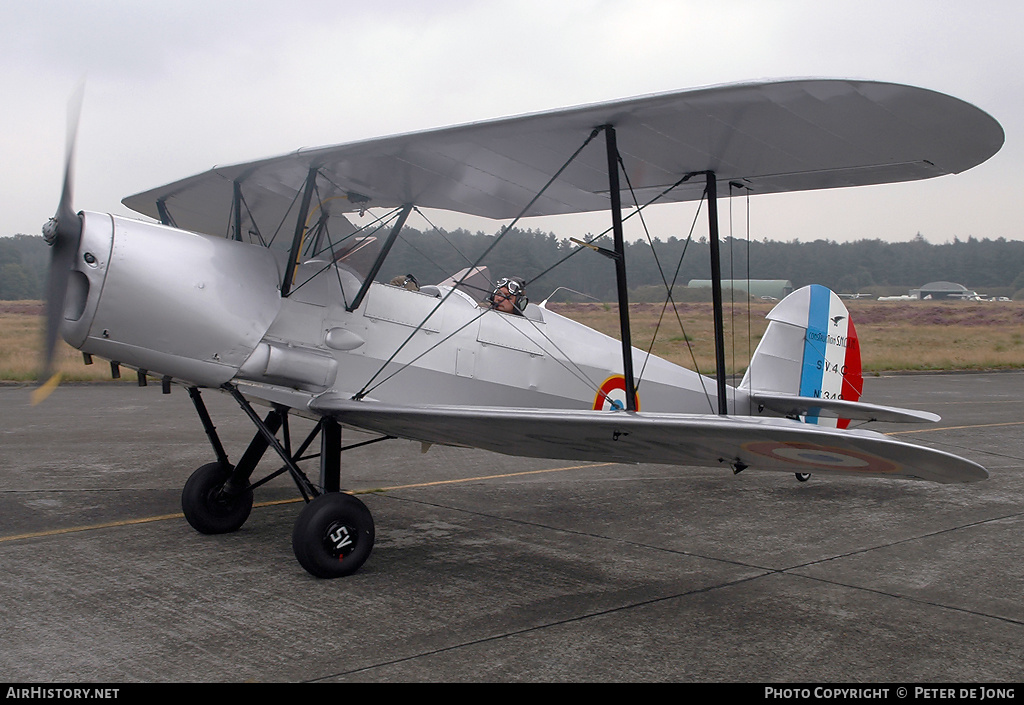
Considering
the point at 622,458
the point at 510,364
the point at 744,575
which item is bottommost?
the point at 744,575

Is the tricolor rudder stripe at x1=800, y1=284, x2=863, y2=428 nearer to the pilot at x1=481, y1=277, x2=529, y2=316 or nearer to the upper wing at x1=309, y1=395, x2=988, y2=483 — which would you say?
the pilot at x1=481, y1=277, x2=529, y2=316

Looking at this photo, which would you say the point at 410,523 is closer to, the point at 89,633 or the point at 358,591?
the point at 358,591

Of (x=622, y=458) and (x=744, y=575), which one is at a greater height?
(x=622, y=458)

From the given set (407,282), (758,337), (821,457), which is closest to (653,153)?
(407,282)

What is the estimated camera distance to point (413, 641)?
145 inches

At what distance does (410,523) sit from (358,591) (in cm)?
162

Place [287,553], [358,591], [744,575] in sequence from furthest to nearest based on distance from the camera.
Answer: [287,553], [744,575], [358,591]

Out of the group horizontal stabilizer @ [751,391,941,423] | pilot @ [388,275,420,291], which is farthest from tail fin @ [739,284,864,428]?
pilot @ [388,275,420,291]

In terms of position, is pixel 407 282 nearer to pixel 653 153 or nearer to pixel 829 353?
pixel 653 153

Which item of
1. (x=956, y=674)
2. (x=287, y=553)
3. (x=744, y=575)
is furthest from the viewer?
(x=287, y=553)

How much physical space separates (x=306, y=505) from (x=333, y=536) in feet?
1.18
